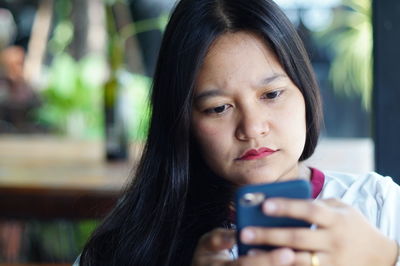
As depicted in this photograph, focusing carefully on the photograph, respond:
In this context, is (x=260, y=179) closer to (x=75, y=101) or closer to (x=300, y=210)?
(x=300, y=210)

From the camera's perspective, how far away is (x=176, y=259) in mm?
1216

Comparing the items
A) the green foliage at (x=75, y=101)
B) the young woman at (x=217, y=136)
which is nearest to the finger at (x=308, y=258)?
Answer: the young woman at (x=217, y=136)

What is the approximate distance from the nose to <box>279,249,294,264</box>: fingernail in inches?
12.5

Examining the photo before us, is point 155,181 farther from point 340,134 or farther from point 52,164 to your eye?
point 340,134

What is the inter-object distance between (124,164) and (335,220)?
1.90 meters

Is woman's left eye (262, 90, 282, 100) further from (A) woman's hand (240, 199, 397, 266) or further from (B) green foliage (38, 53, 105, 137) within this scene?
(B) green foliage (38, 53, 105, 137)

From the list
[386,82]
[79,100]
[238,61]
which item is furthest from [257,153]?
[79,100]

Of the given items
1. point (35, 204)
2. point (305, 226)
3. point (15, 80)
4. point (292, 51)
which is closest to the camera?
point (305, 226)

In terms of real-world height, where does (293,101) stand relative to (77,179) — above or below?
above

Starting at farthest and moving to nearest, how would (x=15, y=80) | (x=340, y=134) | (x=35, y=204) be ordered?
(x=15, y=80)
(x=340, y=134)
(x=35, y=204)

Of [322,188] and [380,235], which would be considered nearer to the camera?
[380,235]

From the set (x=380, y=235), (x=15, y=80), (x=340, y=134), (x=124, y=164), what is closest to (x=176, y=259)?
(x=380, y=235)

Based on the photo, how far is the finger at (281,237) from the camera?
84 cm

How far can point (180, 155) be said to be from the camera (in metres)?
1.29
